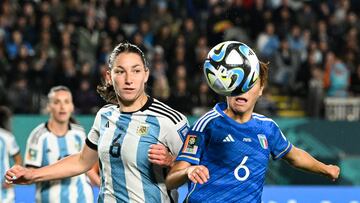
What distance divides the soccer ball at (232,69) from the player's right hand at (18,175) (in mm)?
1362

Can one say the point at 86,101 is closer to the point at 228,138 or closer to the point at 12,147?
the point at 12,147

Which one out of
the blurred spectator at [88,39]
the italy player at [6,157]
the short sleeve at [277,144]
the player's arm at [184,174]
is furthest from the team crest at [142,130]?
the blurred spectator at [88,39]

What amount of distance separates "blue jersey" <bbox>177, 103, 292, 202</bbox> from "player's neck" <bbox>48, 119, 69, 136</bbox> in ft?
9.82

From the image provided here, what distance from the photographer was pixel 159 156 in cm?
498

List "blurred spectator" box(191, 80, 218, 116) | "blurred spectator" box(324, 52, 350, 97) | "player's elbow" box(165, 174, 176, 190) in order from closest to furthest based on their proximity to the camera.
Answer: "player's elbow" box(165, 174, 176, 190) → "blurred spectator" box(191, 80, 218, 116) → "blurred spectator" box(324, 52, 350, 97)

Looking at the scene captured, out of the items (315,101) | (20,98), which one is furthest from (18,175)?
(315,101)

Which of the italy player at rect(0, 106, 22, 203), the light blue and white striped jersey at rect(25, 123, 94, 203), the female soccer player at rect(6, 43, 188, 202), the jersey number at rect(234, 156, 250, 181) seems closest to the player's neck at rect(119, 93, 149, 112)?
the female soccer player at rect(6, 43, 188, 202)

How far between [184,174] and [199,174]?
0.23 meters

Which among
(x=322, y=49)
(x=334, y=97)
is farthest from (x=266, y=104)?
(x=322, y=49)

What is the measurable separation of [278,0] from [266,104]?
4.12 m

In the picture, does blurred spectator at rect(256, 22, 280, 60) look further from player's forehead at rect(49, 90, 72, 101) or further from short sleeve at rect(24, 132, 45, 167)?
short sleeve at rect(24, 132, 45, 167)

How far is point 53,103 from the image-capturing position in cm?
802

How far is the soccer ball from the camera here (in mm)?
4875

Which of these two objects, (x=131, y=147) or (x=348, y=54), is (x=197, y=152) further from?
(x=348, y=54)
